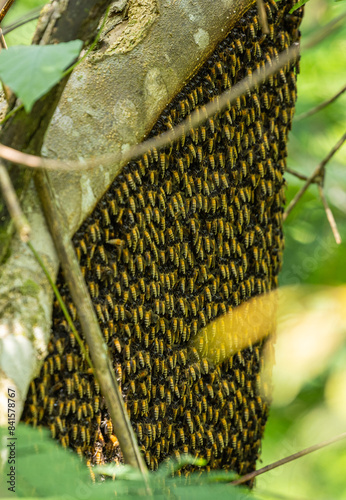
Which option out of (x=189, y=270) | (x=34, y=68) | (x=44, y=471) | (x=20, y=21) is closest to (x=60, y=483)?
(x=44, y=471)

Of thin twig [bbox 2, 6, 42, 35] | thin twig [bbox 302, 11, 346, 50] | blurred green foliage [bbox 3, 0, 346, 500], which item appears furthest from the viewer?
blurred green foliage [bbox 3, 0, 346, 500]

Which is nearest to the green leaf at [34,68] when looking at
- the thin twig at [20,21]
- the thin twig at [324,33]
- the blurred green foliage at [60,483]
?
the blurred green foliage at [60,483]

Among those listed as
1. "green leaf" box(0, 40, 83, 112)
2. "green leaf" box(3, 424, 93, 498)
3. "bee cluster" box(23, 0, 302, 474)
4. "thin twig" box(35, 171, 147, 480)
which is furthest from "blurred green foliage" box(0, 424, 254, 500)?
"green leaf" box(0, 40, 83, 112)

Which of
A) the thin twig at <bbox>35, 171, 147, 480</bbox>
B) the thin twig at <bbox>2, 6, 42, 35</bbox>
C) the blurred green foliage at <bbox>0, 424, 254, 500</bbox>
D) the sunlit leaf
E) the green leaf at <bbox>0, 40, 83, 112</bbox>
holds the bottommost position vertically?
the blurred green foliage at <bbox>0, 424, 254, 500</bbox>

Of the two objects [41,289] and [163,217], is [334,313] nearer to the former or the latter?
[163,217]

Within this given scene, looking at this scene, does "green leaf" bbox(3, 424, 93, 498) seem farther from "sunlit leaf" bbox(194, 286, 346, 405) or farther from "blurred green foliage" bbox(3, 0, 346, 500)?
"blurred green foliage" bbox(3, 0, 346, 500)

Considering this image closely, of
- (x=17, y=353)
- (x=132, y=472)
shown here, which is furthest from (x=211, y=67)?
(x=132, y=472)
